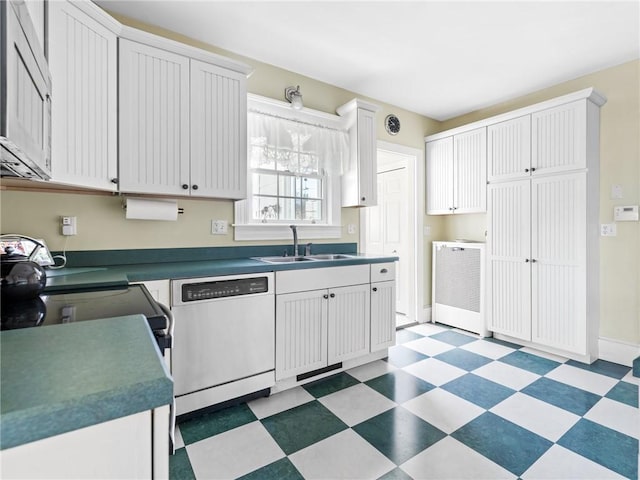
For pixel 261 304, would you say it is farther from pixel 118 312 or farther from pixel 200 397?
pixel 118 312

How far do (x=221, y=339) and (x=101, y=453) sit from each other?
61.1 inches

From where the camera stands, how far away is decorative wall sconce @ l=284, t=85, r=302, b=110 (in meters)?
2.85

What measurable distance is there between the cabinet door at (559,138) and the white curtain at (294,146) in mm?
1806

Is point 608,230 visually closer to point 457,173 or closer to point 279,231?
point 457,173

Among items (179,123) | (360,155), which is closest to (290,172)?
(360,155)

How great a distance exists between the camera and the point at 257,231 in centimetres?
278

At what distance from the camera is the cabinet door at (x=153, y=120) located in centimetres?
197

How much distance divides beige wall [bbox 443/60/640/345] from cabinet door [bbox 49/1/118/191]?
12.9ft

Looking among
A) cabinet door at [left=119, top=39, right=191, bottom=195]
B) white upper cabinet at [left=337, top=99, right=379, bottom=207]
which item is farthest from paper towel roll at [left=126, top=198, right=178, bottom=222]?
white upper cabinet at [left=337, top=99, right=379, bottom=207]

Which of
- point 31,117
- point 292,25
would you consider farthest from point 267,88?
point 31,117

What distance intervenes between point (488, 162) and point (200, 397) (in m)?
3.48

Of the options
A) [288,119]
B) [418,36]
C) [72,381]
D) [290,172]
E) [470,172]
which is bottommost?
[72,381]

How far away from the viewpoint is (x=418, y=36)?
247 centimetres

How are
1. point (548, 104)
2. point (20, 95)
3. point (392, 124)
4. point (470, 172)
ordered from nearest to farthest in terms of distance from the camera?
point (20, 95) < point (548, 104) < point (470, 172) < point (392, 124)
